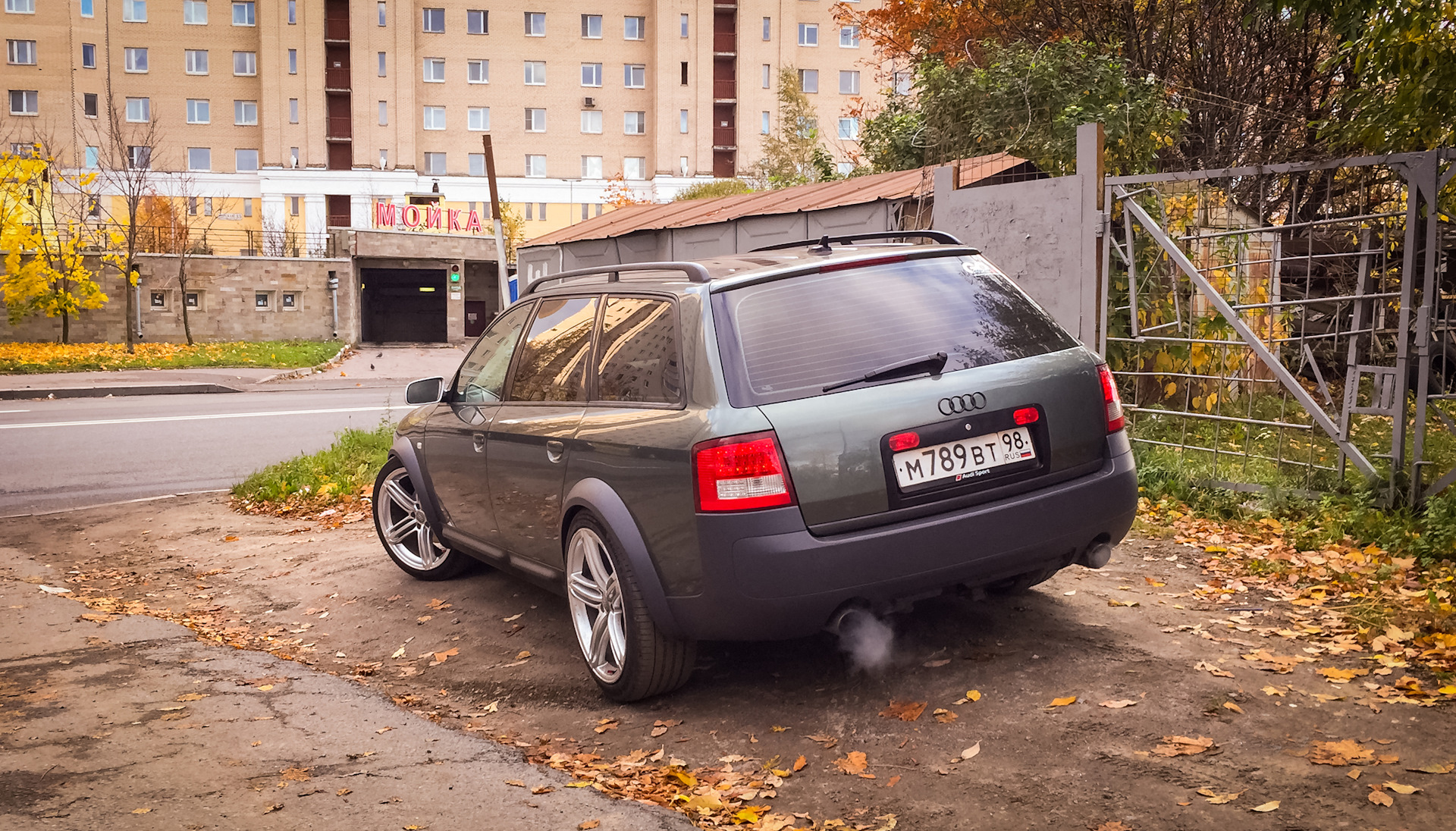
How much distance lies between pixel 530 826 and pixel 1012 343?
7.81ft

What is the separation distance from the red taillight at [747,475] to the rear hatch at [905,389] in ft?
0.14

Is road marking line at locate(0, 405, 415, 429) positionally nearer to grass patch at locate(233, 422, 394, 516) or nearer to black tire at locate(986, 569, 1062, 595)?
grass patch at locate(233, 422, 394, 516)

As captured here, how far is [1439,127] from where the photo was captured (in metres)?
7.41

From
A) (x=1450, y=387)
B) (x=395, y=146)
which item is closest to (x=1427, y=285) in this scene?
(x=1450, y=387)

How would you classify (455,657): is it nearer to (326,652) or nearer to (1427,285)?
(326,652)

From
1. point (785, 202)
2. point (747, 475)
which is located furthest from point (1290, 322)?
point (785, 202)

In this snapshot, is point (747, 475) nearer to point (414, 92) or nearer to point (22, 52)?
point (414, 92)

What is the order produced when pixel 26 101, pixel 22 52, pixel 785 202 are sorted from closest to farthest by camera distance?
pixel 785 202
pixel 22 52
pixel 26 101

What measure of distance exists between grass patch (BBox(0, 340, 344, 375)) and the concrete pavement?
2428 cm

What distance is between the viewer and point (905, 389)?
12.8ft

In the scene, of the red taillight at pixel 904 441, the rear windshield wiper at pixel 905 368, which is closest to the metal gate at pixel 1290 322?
the rear windshield wiper at pixel 905 368

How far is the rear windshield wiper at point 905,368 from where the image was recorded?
3908mm

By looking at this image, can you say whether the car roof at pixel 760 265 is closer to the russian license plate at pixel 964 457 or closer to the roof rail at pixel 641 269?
the roof rail at pixel 641 269

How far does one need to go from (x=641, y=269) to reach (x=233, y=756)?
2.34 m
